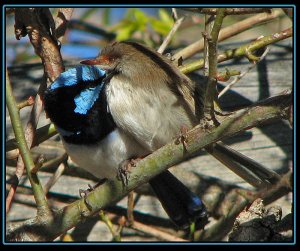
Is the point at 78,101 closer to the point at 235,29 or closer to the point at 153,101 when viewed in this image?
the point at 153,101

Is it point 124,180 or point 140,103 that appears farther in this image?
point 140,103

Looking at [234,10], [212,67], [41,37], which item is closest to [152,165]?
[212,67]

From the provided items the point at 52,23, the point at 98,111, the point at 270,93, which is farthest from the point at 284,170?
the point at 52,23

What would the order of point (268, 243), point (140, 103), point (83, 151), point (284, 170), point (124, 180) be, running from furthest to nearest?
point (284, 170)
point (83, 151)
point (140, 103)
point (124, 180)
point (268, 243)

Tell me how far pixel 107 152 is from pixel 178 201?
0.48 meters

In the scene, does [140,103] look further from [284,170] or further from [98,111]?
[284,170]

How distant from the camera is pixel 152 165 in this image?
8.64 feet

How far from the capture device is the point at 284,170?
3.53m

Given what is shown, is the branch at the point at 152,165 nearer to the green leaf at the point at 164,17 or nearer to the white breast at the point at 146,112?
the white breast at the point at 146,112

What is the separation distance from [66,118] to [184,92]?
58 cm

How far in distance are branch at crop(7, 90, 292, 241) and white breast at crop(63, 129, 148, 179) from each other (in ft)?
1.78

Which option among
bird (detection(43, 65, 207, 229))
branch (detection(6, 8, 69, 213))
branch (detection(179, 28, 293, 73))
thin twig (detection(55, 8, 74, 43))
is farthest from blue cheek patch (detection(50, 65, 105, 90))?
branch (detection(179, 28, 293, 73))

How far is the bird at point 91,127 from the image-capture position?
3181mm

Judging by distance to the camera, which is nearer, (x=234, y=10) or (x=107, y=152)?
(x=234, y=10)
